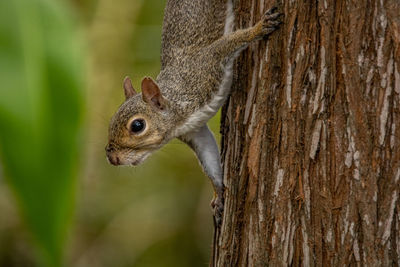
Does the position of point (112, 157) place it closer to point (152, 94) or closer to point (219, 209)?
point (152, 94)

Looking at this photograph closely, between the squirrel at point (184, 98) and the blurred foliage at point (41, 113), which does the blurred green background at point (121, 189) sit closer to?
the squirrel at point (184, 98)

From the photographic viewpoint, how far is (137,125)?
2.42 m

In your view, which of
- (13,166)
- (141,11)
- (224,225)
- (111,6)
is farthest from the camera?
(141,11)

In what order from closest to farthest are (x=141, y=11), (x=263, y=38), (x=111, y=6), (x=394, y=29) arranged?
(x=394, y=29) < (x=263, y=38) < (x=111, y=6) < (x=141, y=11)

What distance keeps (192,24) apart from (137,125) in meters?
0.47

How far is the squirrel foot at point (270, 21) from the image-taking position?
182 cm

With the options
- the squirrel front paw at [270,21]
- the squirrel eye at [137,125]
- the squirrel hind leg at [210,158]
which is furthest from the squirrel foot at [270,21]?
the squirrel eye at [137,125]

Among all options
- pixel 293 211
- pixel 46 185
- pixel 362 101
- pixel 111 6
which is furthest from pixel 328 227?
pixel 111 6

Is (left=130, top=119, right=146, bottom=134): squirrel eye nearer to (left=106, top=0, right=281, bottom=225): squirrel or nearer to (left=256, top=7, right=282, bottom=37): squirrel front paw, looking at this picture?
(left=106, top=0, right=281, bottom=225): squirrel

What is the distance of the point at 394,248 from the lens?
1648 mm

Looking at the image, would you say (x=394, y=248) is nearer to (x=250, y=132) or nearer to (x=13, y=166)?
(x=250, y=132)

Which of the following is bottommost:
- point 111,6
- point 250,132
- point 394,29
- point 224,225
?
point 224,225

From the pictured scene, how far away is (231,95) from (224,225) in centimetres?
45

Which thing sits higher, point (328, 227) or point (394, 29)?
point (394, 29)
